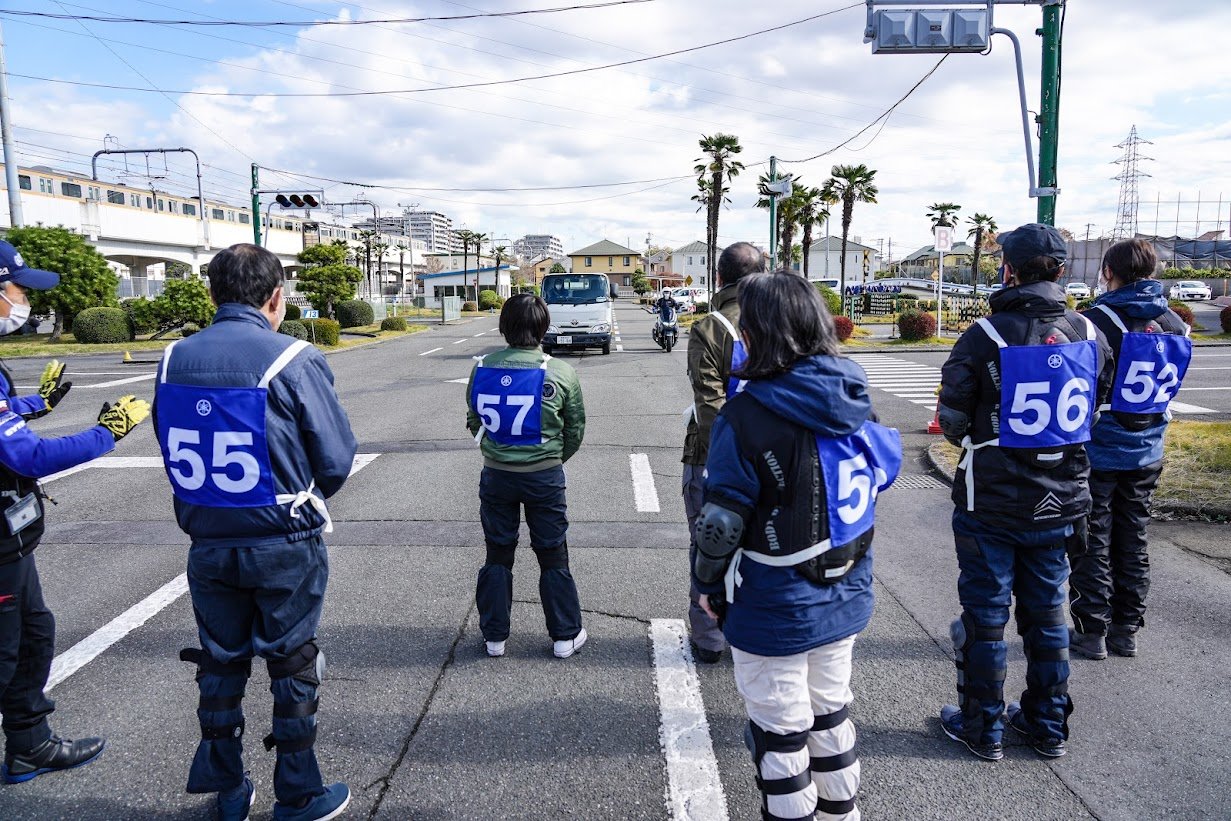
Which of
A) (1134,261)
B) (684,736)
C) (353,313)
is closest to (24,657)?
(684,736)

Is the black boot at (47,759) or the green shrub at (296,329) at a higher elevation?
the green shrub at (296,329)

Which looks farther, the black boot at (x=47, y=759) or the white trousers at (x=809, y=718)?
the black boot at (x=47, y=759)

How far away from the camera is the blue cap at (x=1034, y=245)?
337 centimetres

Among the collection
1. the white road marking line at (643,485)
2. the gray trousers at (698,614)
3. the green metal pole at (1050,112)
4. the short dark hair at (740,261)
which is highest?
the green metal pole at (1050,112)

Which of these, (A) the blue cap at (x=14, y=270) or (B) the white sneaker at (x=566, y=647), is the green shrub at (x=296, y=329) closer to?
(A) the blue cap at (x=14, y=270)

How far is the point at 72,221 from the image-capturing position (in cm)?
4169

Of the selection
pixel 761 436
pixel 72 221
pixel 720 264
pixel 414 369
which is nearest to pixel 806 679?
pixel 761 436

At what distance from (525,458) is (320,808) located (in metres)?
1.81

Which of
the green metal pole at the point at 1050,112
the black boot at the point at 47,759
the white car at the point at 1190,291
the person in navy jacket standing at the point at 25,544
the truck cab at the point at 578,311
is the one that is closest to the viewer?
the person in navy jacket standing at the point at 25,544

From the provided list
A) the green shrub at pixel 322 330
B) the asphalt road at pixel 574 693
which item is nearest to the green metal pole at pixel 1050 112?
the asphalt road at pixel 574 693

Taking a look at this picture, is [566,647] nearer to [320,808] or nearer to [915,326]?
[320,808]

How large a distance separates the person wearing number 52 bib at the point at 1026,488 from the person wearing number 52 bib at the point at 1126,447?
99 cm

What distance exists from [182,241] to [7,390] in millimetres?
54918

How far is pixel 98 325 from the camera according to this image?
26328mm
